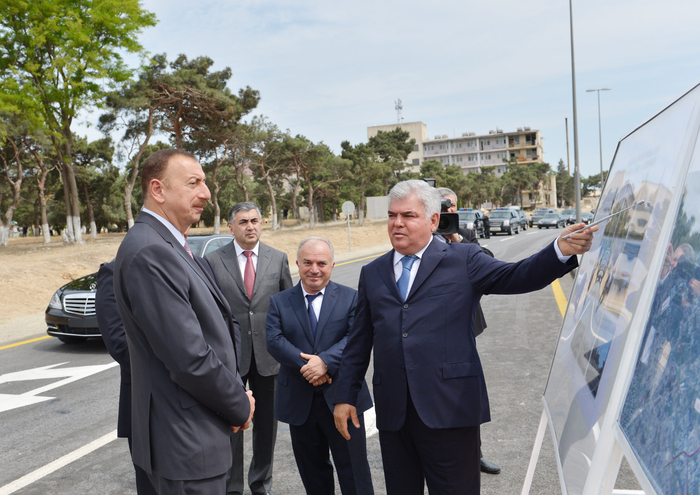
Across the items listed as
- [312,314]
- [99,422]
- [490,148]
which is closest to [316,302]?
[312,314]

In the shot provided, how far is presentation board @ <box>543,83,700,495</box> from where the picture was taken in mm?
1614

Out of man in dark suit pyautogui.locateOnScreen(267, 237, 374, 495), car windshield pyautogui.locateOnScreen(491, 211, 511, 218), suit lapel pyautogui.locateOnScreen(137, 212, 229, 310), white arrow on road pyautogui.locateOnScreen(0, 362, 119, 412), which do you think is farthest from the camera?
car windshield pyautogui.locateOnScreen(491, 211, 511, 218)

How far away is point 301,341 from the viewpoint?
133 inches

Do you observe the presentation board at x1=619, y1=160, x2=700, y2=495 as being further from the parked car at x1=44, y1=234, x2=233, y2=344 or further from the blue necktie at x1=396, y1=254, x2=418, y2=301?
the parked car at x1=44, y1=234, x2=233, y2=344

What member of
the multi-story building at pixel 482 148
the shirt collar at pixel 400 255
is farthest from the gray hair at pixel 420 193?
the multi-story building at pixel 482 148

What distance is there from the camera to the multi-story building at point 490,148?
130125mm

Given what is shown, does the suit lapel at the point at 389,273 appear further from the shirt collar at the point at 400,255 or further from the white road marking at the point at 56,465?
the white road marking at the point at 56,465

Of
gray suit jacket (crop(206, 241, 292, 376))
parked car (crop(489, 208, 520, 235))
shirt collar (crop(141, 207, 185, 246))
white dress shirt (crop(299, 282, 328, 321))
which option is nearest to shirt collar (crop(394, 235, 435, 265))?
white dress shirt (crop(299, 282, 328, 321))

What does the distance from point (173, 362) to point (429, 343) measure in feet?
3.64

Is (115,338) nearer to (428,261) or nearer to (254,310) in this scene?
(254,310)

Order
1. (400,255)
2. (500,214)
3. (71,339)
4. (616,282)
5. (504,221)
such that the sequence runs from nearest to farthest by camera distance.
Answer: (616,282), (400,255), (71,339), (504,221), (500,214)

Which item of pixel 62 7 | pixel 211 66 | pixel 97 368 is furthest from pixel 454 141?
pixel 97 368

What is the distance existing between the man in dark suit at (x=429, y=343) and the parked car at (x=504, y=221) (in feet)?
126

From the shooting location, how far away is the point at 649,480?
51.5 inches
